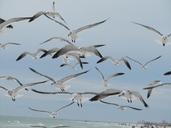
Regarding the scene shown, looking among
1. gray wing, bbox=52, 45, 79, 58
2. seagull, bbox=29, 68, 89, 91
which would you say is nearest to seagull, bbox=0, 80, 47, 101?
seagull, bbox=29, 68, 89, 91

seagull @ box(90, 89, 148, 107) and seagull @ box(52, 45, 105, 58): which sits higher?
seagull @ box(52, 45, 105, 58)

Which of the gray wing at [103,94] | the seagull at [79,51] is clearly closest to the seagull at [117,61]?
the seagull at [79,51]

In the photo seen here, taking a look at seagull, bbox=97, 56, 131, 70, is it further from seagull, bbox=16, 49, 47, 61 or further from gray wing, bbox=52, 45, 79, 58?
seagull, bbox=16, 49, 47, 61

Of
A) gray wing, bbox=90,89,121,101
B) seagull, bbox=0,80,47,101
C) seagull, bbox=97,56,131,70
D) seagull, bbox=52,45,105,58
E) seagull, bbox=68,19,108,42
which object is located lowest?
gray wing, bbox=90,89,121,101

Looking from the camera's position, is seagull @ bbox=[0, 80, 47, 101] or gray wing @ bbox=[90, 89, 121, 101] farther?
seagull @ bbox=[0, 80, 47, 101]

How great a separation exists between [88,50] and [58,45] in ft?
0.45

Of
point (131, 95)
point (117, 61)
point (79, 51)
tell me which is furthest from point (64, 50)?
point (131, 95)

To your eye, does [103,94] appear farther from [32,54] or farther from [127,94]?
[32,54]

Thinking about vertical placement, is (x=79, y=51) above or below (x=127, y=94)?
above

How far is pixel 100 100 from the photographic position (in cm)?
194

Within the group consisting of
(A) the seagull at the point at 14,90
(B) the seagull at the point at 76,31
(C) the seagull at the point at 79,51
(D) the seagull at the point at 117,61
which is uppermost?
(B) the seagull at the point at 76,31

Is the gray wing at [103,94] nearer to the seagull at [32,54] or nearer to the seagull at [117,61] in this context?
the seagull at [117,61]

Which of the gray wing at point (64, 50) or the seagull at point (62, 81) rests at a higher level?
the gray wing at point (64, 50)

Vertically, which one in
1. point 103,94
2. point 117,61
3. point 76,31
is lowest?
point 103,94
